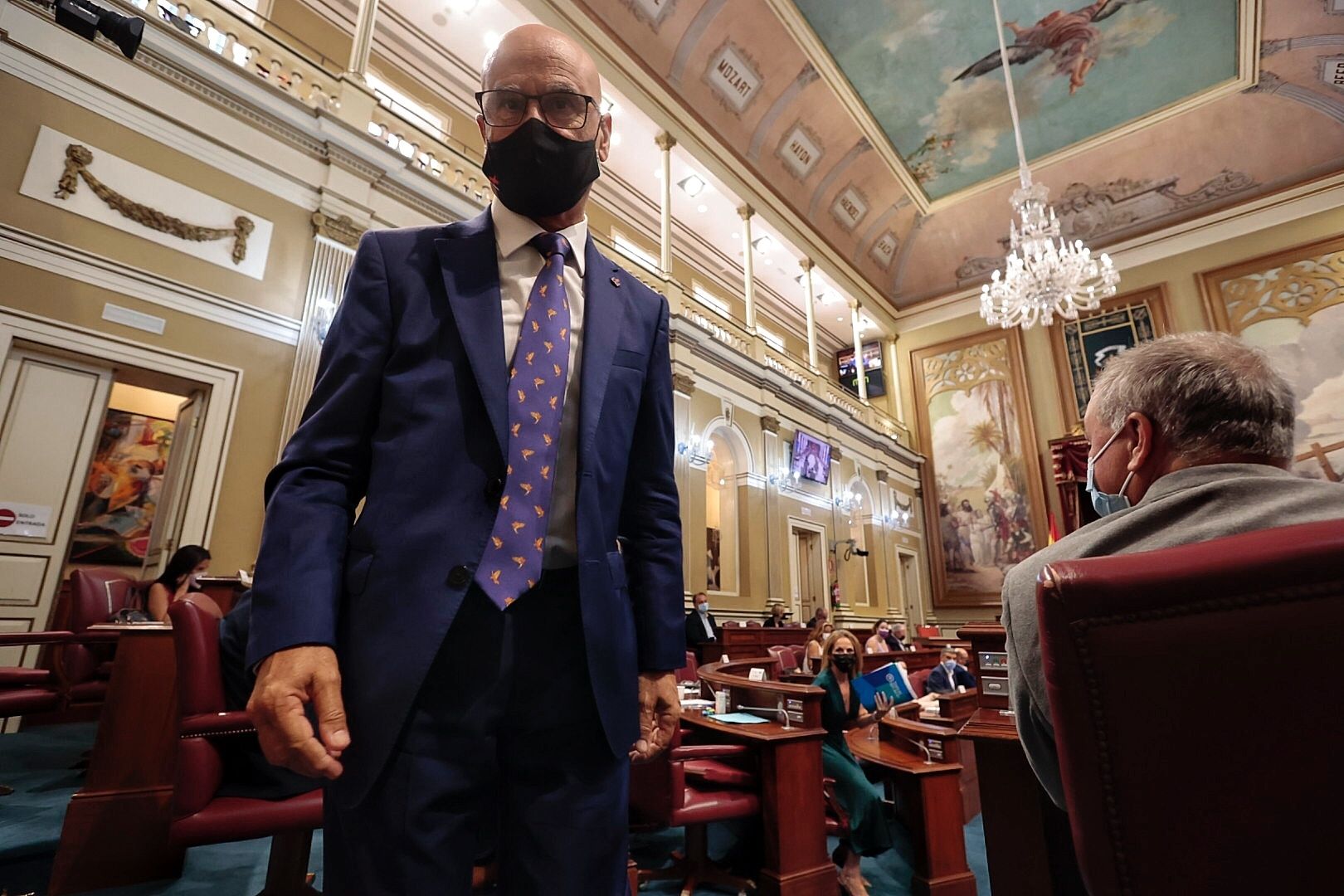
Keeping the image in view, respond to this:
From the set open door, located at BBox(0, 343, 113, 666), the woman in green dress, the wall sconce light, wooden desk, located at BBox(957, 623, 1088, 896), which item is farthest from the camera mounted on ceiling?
wooden desk, located at BBox(957, 623, 1088, 896)

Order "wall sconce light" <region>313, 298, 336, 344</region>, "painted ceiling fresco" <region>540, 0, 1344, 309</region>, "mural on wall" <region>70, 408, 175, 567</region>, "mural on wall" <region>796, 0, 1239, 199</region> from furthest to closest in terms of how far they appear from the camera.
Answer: "mural on wall" <region>796, 0, 1239, 199</region>, "painted ceiling fresco" <region>540, 0, 1344, 309</region>, "mural on wall" <region>70, 408, 175, 567</region>, "wall sconce light" <region>313, 298, 336, 344</region>

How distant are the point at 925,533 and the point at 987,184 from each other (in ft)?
26.2

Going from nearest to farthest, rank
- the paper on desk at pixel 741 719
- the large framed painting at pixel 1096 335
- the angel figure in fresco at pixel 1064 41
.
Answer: the paper on desk at pixel 741 719, the angel figure in fresco at pixel 1064 41, the large framed painting at pixel 1096 335

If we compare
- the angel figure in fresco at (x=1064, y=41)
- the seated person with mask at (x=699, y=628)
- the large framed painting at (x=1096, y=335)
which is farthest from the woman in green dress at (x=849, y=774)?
the angel figure in fresco at (x=1064, y=41)

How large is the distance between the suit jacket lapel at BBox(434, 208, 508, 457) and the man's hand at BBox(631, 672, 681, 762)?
1.43 ft

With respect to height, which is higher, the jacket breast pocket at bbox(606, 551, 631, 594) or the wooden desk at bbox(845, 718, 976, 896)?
the jacket breast pocket at bbox(606, 551, 631, 594)

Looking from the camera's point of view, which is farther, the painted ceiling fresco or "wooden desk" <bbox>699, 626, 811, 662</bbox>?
the painted ceiling fresco

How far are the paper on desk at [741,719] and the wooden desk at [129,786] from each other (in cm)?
229

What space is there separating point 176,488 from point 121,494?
2207 millimetres

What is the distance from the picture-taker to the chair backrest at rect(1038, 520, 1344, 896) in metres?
0.58

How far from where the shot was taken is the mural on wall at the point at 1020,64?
10906mm

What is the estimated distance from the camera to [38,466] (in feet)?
15.2

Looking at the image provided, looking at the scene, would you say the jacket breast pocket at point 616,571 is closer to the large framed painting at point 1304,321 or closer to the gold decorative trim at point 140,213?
the gold decorative trim at point 140,213

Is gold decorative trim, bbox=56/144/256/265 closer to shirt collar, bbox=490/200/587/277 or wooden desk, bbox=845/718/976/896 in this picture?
shirt collar, bbox=490/200/587/277
